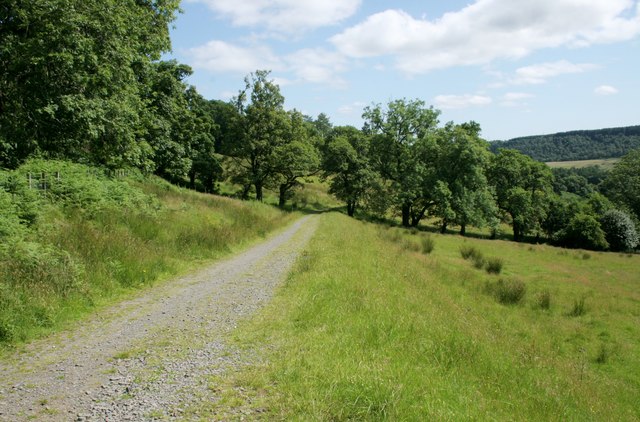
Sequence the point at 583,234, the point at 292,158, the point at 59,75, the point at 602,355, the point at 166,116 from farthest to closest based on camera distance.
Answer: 1. the point at 583,234
2. the point at 292,158
3. the point at 166,116
4. the point at 59,75
5. the point at 602,355

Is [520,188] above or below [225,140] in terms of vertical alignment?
below

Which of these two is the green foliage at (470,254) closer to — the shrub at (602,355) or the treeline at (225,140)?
the shrub at (602,355)

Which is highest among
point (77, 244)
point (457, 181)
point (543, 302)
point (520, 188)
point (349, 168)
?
point (349, 168)

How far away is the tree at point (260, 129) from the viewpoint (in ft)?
149

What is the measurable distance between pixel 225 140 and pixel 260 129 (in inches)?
182

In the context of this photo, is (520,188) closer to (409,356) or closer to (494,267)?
(494,267)

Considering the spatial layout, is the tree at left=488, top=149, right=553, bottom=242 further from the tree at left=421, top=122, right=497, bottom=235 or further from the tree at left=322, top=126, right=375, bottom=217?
the tree at left=322, top=126, right=375, bottom=217

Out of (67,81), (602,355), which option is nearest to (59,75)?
(67,81)

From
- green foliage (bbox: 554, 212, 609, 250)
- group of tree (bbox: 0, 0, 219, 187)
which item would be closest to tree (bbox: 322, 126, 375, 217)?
green foliage (bbox: 554, 212, 609, 250)

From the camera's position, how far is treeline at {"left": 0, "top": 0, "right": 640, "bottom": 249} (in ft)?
46.6

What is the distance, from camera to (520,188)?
57.1 meters

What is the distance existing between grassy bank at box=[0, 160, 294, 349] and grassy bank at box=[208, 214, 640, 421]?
11.3 feet

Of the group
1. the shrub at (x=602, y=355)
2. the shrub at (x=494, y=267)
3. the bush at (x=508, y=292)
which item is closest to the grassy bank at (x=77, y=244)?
the bush at (x=508, y=292)

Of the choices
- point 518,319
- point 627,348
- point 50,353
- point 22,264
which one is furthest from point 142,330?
point 627,348
